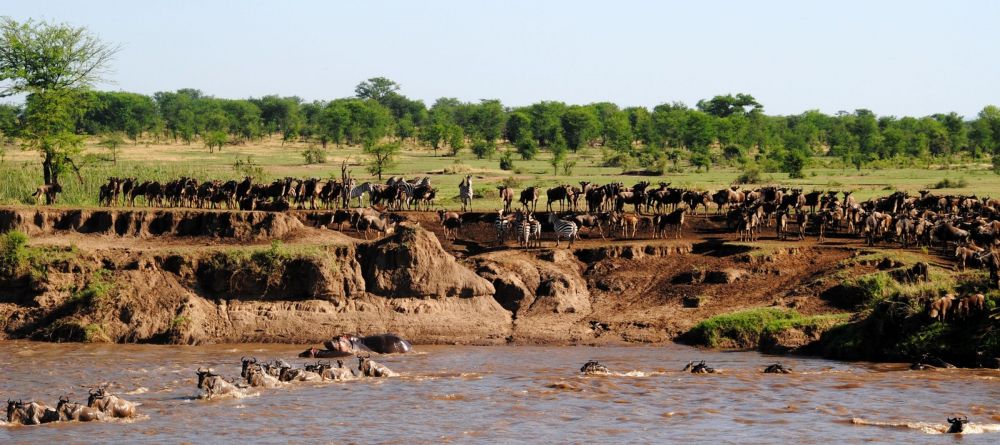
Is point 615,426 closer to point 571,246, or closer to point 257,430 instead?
point 257,430

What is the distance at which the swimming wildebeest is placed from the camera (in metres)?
19.3

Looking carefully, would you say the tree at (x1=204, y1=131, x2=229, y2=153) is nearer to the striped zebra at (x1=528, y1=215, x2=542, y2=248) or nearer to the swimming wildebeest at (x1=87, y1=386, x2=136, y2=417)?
the striped zebra at (x1=528, y1=215, x2=542, y2=248)

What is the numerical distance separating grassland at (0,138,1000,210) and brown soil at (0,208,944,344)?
10701mm

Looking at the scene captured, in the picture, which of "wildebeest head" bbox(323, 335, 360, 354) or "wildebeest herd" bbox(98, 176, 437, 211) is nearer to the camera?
"wildebeest head" bbox(323, 335, 360, 354)

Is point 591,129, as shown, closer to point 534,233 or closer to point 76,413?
point 534,233

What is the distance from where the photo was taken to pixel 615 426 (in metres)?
19.4

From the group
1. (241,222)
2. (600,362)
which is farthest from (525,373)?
(241,222)

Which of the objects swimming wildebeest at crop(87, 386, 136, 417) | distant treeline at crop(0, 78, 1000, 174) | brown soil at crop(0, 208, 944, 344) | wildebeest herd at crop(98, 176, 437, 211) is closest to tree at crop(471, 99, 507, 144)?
distant treeline at crop(0, 78, 1000, 174)

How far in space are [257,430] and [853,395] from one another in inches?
429

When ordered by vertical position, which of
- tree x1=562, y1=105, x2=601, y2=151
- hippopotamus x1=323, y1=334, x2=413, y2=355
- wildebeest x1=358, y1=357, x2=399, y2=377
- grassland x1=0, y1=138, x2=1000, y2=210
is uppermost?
tree x1=562, y1=105, x2=601, y2=151

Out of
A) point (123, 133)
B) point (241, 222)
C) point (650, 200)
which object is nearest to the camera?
point (241, 222)

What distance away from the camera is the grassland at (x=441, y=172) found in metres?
44.8

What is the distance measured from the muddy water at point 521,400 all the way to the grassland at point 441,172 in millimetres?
16793

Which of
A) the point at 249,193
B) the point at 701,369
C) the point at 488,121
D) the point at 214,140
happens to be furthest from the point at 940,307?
the point at 488,121
